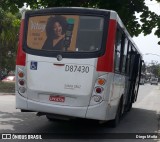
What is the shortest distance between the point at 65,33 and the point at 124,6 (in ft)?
18.9

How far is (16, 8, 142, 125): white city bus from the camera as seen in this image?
8.99 metres

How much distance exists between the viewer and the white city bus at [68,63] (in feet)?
29.5

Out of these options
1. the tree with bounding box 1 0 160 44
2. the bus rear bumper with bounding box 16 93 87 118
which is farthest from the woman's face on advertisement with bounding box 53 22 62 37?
the tree with bounding box 1 0 160 44

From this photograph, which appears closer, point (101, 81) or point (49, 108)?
point (101, 81)

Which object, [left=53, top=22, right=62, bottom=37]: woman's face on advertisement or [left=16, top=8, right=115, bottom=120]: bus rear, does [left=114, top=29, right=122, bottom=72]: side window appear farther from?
[left=53, top=22, right=62, bottom=37]: woman's face on advertisement

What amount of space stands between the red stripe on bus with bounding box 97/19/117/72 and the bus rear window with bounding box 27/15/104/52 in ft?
0.68

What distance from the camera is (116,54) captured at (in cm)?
970

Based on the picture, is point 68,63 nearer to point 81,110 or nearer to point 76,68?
point 76,68

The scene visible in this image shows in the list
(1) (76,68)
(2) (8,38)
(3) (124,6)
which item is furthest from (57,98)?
(2) (8,38)

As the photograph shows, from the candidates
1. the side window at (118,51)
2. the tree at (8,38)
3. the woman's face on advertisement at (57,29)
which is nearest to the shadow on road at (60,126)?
the side window at (118,51)

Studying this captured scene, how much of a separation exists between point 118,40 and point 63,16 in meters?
1.49

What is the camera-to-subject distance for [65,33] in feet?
30.9

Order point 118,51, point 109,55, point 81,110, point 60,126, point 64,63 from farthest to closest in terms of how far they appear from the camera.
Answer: point 60,126, point 118,51, point 64,63, point 109,55, point 81,110

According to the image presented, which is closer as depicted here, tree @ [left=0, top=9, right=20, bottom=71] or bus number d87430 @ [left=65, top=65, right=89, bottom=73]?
bus number d87430 @ [left=65, top=65, right=89, bottom=73]
